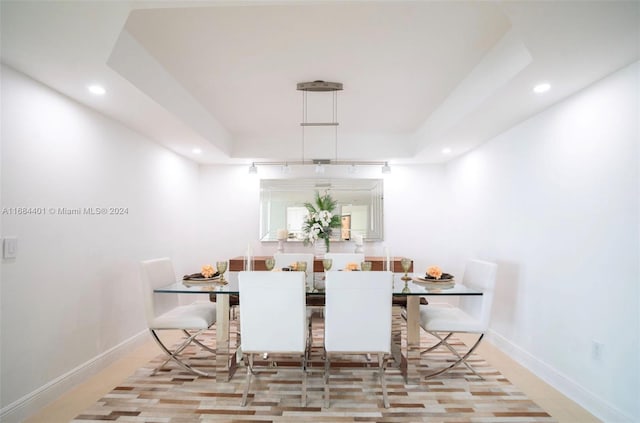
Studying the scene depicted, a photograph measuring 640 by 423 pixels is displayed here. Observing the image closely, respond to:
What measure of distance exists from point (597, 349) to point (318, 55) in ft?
9.11

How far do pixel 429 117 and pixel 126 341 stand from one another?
13.0 feet

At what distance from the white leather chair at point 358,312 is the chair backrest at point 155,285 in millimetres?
1464

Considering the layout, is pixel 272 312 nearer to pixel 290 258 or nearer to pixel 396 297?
pixel 396 297

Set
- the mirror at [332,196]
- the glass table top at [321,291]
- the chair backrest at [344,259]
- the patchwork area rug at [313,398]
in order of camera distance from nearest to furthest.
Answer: the patchwork area rug at [313,398], the glass table top at [321,291], the chair backrest at [344,259], the mirror at [332,196]

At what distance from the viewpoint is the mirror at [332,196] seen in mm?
5066

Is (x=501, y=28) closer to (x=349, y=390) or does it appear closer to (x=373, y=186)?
(x=349, y=390)

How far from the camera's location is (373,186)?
16.8ft

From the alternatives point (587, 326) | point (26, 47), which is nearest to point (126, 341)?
point (26, 47)

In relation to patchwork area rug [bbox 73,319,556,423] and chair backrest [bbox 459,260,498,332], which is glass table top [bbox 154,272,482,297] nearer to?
chair backrest [bbox 459,260,498,332]

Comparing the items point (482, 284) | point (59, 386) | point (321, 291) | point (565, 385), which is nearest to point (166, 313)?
point (59, 386)

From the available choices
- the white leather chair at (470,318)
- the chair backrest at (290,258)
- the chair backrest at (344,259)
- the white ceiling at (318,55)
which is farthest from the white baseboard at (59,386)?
the white leather chair at (470,318)

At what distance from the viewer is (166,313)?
2.99 meters

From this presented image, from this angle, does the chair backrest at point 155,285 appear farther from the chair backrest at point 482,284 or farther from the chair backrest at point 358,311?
the chair backrest at point 482,284

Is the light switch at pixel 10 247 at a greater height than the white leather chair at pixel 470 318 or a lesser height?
greater
